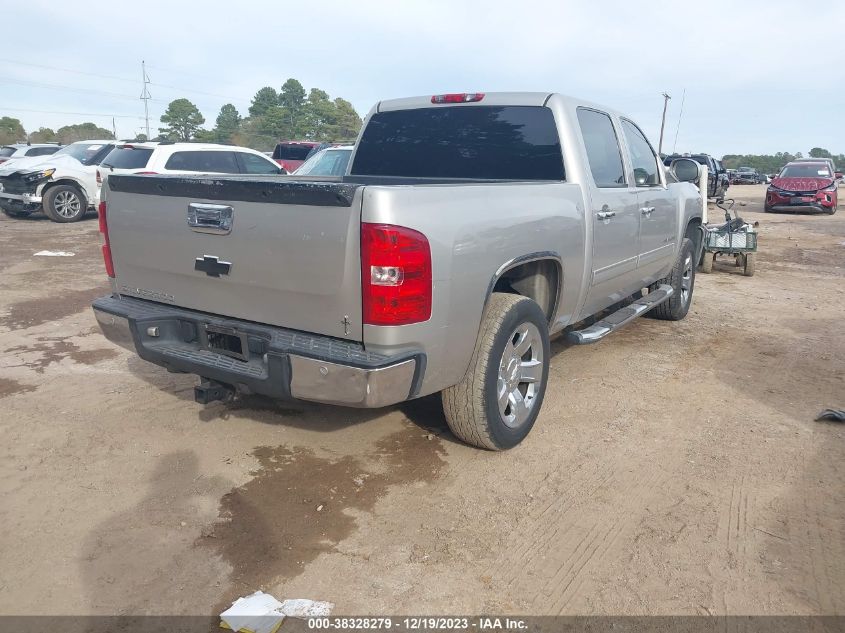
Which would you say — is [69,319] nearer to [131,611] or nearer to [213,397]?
[213,397]

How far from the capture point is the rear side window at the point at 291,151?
21.7 metres

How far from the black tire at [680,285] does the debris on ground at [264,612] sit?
472 centimetres

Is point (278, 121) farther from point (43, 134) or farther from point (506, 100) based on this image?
point (506, 100)

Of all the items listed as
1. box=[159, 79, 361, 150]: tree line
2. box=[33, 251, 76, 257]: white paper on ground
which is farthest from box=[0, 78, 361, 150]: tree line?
box=[33, 251, 76, 257]: white paper on ground

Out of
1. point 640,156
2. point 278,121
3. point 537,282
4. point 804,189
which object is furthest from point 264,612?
point 278,121

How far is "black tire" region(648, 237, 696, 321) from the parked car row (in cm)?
790

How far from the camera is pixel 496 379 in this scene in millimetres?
3344

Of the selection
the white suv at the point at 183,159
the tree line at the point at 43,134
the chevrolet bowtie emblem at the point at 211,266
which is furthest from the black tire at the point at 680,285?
the tree line at the point at 43,134

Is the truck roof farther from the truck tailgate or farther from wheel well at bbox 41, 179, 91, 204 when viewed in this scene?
wheel well at bbox 41, 179, 91, 204

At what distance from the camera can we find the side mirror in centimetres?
592

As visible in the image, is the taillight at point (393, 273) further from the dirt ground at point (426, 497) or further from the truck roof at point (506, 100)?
the truck roof at point (506, 100)

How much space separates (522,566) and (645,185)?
3.55 meters

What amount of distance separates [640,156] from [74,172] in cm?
1231

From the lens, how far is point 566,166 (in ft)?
13.3
